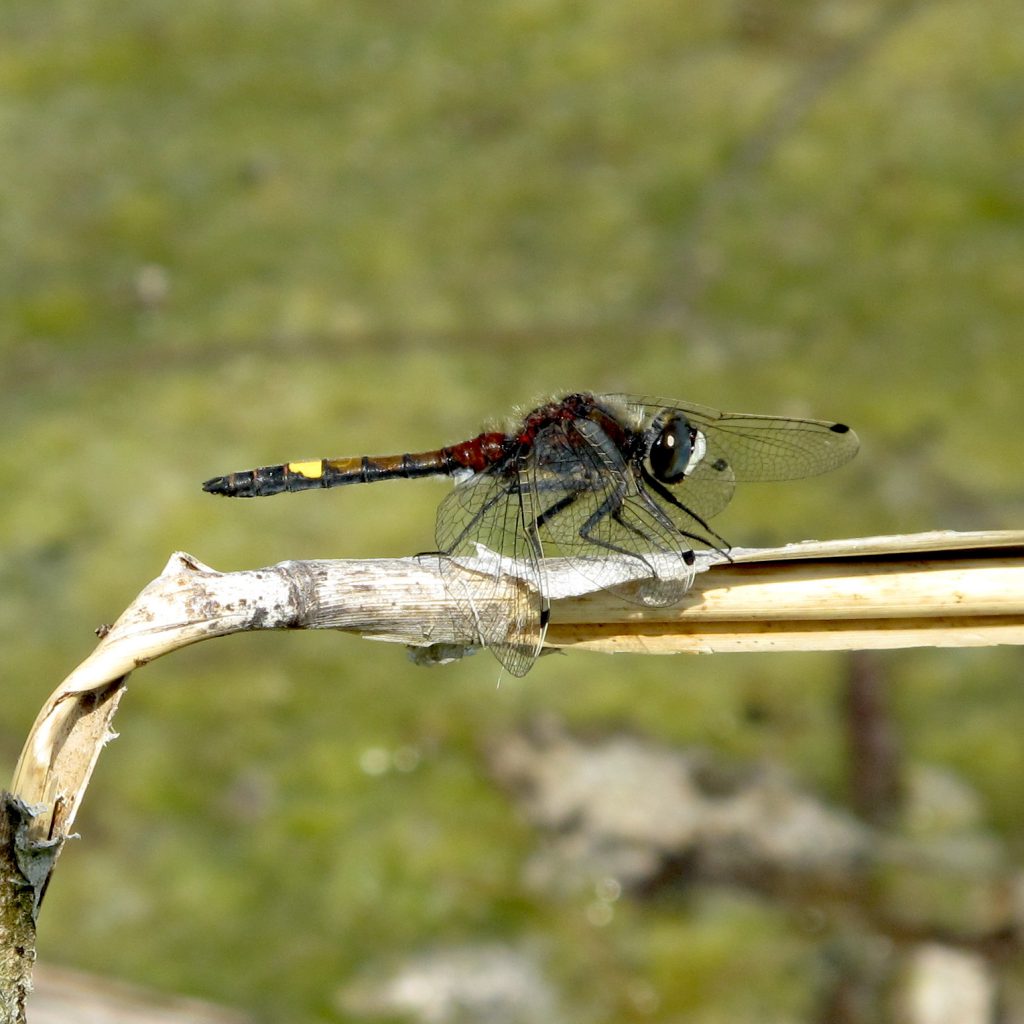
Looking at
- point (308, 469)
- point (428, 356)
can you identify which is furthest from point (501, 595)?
point (428, 356)

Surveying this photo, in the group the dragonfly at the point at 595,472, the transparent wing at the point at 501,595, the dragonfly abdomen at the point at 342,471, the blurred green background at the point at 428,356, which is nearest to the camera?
the transparent wing at the point at 501,595

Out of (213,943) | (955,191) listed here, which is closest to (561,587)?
(213,943)

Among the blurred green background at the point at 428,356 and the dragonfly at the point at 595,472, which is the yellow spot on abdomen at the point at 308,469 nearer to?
the dragonfly at the point at 595,472

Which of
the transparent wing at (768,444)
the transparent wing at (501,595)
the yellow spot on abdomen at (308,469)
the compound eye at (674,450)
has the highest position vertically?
the transparent wing at (768,444)

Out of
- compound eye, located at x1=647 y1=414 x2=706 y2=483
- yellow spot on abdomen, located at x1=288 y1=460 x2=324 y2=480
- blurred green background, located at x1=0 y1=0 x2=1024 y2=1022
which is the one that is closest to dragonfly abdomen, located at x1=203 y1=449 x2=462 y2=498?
yellow spot on abdomen, located at x1=288 y1=460 x2=324 y2=480

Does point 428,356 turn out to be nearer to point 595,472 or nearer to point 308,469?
point 308,469

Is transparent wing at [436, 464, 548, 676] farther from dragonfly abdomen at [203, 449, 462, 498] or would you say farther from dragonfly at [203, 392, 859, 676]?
dragonfly abdomen at [203, 449, 462, 498]

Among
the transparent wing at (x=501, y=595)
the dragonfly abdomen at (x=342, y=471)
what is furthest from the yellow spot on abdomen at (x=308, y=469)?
the transparent wing at (x=501, y=595)

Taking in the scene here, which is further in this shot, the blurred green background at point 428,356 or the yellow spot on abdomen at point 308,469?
the yellow spot on abdomen at point 308,469
